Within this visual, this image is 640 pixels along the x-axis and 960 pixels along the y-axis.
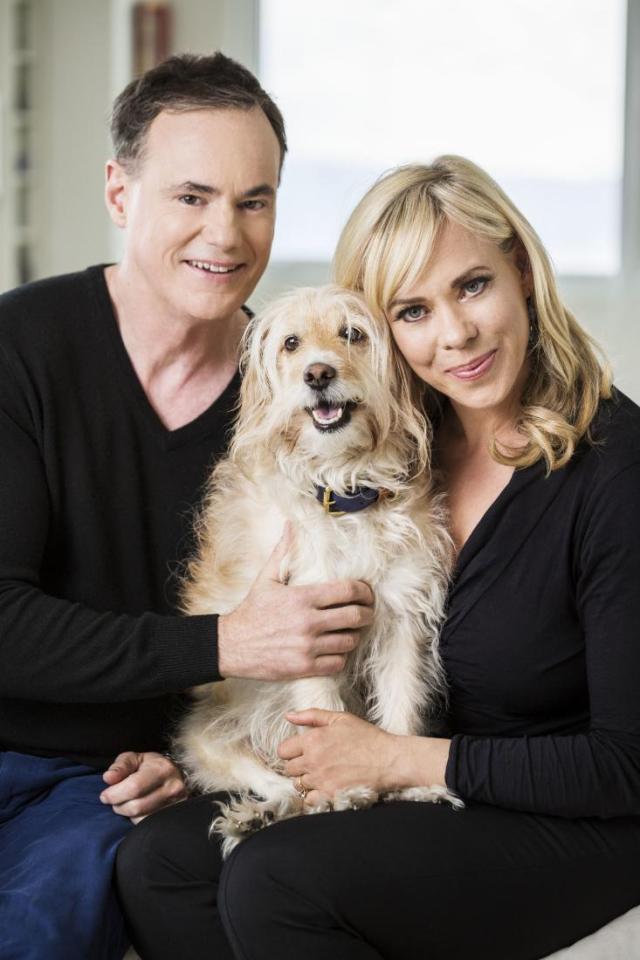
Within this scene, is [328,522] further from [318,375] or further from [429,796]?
[429,796]

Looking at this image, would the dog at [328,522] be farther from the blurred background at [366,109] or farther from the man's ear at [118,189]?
the blurred background at [366,109]

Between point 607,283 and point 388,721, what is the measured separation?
3.83 metres

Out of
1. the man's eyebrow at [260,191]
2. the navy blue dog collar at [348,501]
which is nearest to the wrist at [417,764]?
the navy blue dog collar at [348,501]

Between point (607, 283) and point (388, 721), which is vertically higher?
point (607, 283)

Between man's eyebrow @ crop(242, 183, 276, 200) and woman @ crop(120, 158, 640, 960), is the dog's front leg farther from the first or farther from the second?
man's eyebrow @ crop(242, 183, 276, 200)

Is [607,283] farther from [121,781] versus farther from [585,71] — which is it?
[121,781]

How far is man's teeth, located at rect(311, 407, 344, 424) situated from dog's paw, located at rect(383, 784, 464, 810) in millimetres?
643

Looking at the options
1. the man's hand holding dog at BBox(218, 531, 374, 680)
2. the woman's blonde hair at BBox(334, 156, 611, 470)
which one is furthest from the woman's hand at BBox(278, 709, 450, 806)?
the woman's blonde hair at BBox(334, 156, 611, 470)

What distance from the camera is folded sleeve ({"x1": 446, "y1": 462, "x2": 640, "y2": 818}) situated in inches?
70.8

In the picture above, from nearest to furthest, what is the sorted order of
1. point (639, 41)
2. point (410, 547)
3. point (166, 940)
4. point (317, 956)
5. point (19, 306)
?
point (317, 956), point (166, 940), point (410, 547), point (19, 306), point (639, 41)

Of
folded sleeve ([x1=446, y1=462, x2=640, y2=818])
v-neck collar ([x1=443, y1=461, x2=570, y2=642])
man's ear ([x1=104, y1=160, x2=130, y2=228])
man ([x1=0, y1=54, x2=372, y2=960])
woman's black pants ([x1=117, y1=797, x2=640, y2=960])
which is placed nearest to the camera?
woman's black pants ([x1=117, y1=797, x2=640, y2=960])

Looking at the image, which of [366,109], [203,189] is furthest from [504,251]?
[366,109]

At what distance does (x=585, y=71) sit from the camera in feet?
17.7

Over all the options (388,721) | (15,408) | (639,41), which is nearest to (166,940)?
(388,721)
